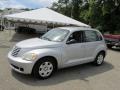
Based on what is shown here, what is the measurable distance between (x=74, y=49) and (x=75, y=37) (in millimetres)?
520

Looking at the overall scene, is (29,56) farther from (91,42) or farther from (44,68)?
(91,42)

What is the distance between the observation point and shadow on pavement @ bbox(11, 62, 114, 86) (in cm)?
597

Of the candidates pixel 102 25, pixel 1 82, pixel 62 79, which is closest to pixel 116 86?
pixel 62 79

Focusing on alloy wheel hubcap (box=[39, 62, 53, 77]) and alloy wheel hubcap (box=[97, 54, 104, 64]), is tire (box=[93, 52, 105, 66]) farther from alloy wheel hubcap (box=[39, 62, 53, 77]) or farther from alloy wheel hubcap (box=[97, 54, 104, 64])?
alloy wheel hubcap (box=[39, 62, 53, 77])

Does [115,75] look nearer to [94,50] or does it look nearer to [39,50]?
[94,50]

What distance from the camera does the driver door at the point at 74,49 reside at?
22.3 feet

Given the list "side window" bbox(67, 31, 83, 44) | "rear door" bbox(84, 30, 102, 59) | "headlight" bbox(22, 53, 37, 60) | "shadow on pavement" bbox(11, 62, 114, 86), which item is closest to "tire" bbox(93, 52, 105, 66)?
"shadow on pavement" bbox(11, 62, 114, 86)

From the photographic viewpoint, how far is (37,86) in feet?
18.3

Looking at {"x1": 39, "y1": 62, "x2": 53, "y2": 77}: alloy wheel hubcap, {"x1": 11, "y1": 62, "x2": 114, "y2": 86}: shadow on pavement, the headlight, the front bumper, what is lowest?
{"x1": 11, "y1": 62, "x2": 114, "y2": 86}: shadow on pavement

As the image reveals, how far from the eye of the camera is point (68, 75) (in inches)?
268

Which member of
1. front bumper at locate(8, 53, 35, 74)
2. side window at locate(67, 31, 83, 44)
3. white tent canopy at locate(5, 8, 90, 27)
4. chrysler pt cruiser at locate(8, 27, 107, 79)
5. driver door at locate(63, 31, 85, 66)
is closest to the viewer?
front bumper at locate(8, 53, 35, 74)

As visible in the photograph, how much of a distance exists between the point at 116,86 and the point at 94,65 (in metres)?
2.47

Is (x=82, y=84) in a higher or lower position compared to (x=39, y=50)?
lower

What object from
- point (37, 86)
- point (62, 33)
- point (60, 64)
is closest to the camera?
point (37, 86)
